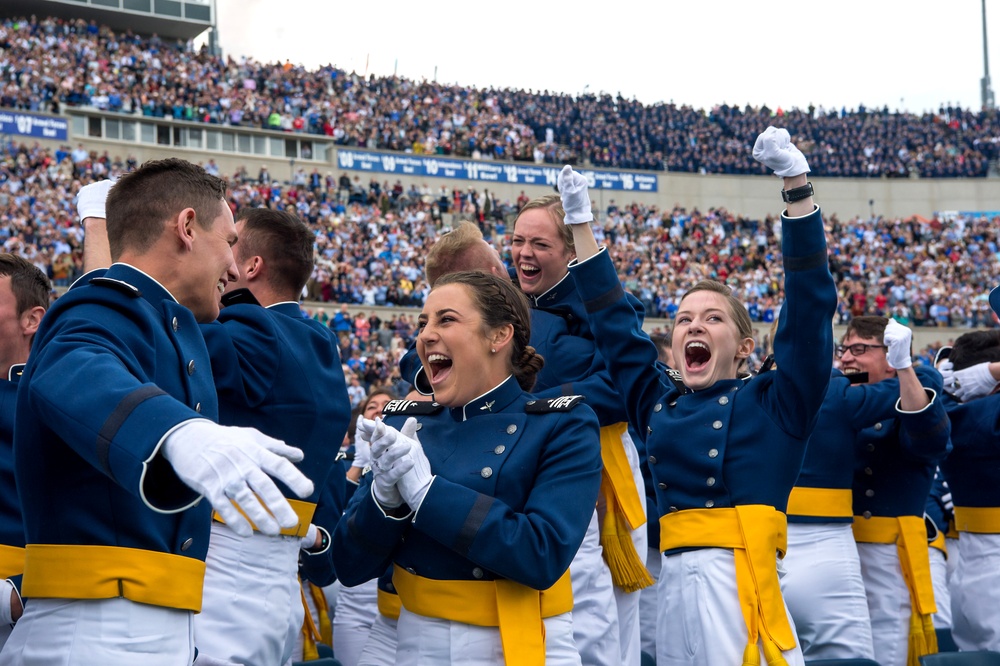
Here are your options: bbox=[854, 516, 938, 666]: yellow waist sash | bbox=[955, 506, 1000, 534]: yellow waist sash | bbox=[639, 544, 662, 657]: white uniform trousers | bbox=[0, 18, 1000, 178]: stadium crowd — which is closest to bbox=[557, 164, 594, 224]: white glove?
bbox=[854, 516, 938, 666]: yellow waist sash

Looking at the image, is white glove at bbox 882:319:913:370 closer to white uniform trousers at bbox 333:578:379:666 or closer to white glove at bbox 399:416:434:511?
white glove at bbox 399:416:434:511

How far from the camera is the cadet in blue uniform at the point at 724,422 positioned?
153 inches

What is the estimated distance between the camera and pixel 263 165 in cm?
3331

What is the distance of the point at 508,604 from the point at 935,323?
30639 millimetres

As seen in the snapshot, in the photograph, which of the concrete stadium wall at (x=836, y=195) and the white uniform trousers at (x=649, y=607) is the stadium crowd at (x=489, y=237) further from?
the white uniform trousers at (x=649, y=607)

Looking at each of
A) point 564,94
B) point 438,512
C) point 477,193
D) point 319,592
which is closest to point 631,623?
point 438,512

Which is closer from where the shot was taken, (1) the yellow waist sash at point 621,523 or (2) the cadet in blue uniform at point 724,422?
(2) the cadet in blue uniform at point 724,422

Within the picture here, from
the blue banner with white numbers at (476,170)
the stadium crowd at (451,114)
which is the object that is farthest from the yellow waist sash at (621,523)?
the blue banner with white numbers at (476,170)

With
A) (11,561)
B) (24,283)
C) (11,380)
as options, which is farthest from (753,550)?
(24,283)

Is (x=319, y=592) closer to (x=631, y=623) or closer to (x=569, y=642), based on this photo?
(x=631, y=623)

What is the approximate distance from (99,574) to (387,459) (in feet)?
2.69

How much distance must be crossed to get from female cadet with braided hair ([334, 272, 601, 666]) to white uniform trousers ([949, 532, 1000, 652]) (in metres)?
3.56

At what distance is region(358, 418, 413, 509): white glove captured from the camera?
119 inches

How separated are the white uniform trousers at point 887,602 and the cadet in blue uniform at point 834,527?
379 millimetres
